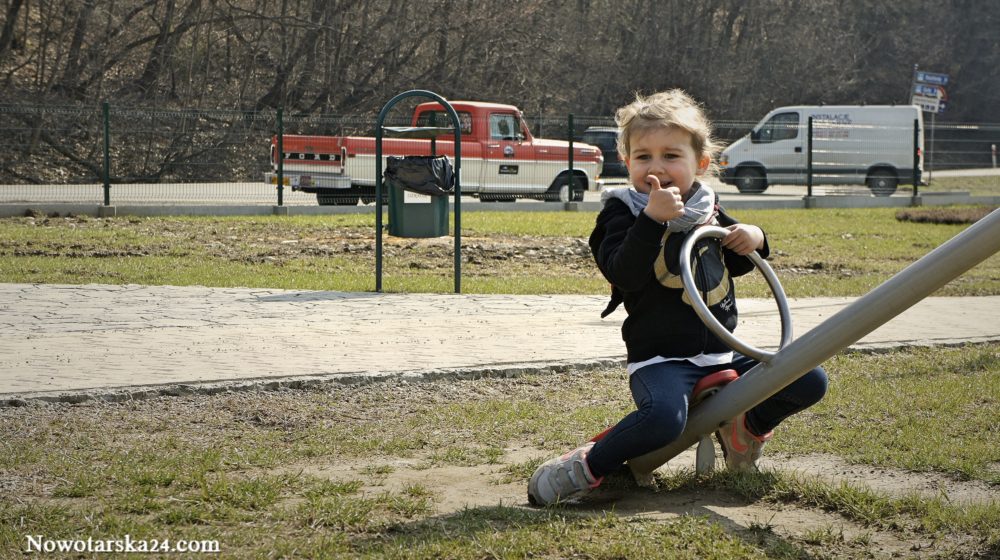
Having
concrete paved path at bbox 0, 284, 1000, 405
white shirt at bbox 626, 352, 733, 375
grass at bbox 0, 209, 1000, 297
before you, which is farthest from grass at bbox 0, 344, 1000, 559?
grass at bbox 0, 209, 1000, 297

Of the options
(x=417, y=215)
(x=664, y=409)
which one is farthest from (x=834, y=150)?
(x=664, y=409)

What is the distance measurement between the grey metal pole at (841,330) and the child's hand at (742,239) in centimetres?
43

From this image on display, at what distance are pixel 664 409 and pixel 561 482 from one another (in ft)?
1.39

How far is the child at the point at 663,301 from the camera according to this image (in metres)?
3.88

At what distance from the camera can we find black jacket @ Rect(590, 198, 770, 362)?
3998mm

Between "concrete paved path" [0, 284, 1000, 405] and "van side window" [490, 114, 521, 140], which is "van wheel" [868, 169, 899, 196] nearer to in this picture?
"van side window" [490, 114, 521, 140]

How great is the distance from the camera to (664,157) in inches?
163

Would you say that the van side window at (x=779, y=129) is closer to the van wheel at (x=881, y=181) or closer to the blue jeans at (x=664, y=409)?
the van wheel at (x=881, y=181)

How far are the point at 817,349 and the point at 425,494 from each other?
140 centimetres

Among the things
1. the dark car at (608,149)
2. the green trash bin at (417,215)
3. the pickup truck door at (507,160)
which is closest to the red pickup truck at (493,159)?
the pickup truck door at (507,160)

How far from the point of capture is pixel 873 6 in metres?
53.2

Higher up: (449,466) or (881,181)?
(881,181)

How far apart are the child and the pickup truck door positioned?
748 inches

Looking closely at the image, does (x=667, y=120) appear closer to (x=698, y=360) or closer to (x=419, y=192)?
(x=698, y=360)
